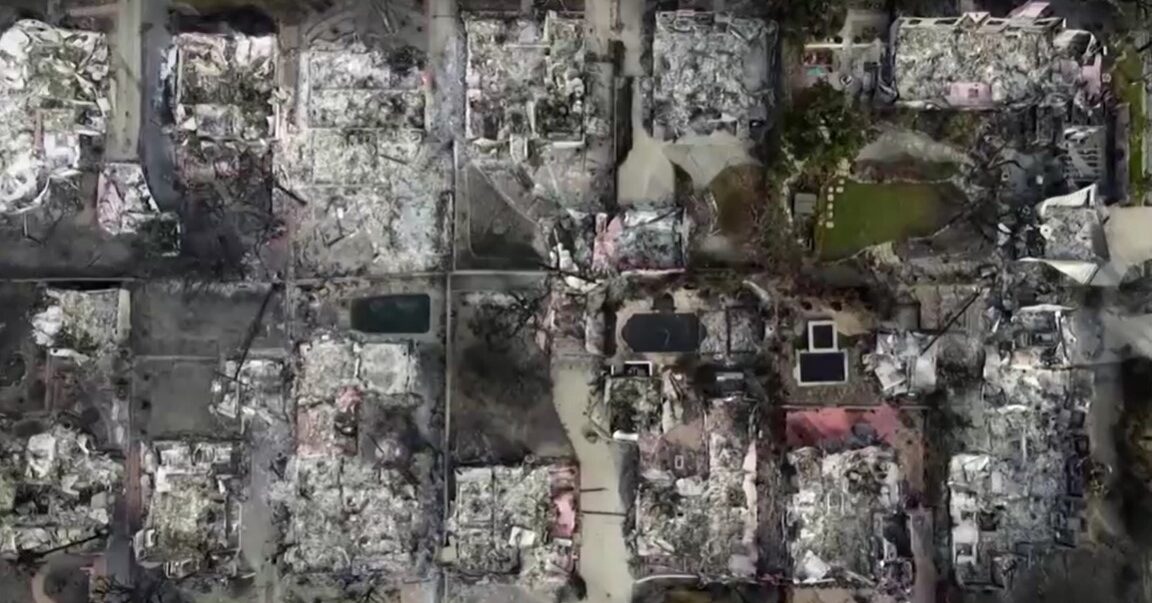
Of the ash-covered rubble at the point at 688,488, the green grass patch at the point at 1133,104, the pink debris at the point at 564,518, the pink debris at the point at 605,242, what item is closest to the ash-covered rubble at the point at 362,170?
the pink debris at the point at 605,242

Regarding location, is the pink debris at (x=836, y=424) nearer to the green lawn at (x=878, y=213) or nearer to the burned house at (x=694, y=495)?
the burned house at (x=694, y=495)

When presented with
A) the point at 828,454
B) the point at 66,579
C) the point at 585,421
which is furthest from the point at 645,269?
the point at 66,579

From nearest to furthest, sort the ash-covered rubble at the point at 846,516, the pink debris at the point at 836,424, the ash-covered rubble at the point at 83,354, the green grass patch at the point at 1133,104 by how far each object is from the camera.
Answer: the ash-covered rubble at the point at 846,516
the ash-covered rubble at the point at 83,354
the pink debris at the point at 836,424
the green grass patch at the point at 1133,104

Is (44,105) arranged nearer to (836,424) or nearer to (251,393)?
(251,393)

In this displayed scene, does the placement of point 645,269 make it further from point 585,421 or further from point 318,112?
point 318,112

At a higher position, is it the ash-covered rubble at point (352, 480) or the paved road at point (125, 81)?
the paved road at point (125, 81)

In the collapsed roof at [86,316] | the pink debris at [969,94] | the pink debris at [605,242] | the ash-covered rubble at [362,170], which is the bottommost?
the collapsed roof at [86,316]

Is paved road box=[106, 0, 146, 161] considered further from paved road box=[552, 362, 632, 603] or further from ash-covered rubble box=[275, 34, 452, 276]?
paved road box=[552, 362, 632, 603]

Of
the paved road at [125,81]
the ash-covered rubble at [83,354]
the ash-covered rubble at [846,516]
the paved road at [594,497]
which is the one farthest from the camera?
A: the paved road at [125,81]
